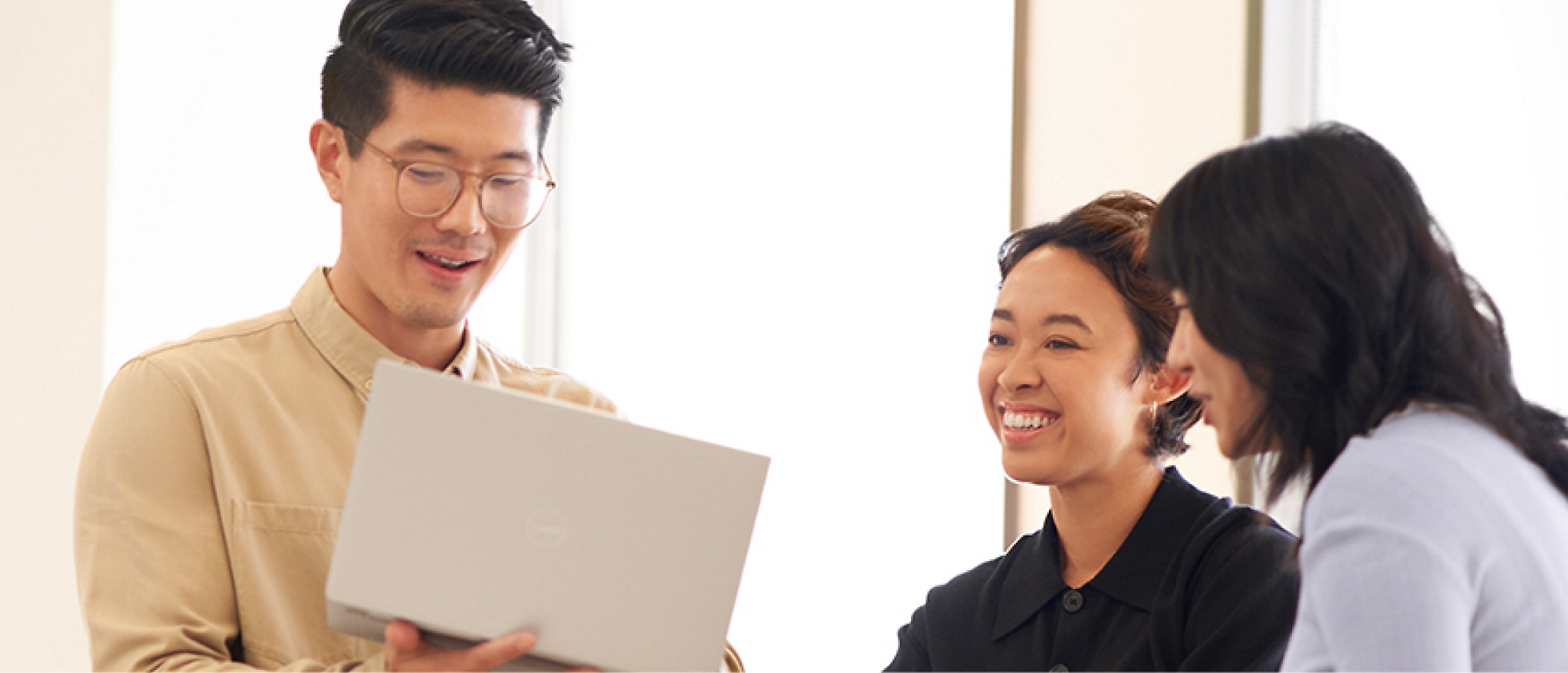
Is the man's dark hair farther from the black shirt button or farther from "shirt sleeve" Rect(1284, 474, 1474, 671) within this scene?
"shirt sleeve" Rect(1284, 474, 1474, 671)

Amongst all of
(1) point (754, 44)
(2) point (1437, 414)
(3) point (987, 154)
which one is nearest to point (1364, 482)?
(2) point (1437, 414)

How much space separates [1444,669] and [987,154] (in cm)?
200

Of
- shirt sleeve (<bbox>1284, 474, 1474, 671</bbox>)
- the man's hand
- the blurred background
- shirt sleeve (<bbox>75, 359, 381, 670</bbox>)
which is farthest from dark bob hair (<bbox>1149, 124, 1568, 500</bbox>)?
the blurred background

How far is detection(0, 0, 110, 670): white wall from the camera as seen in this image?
284cm

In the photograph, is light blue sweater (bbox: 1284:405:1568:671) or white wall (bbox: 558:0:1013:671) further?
white wall (bbox: 558:0:1013:671)

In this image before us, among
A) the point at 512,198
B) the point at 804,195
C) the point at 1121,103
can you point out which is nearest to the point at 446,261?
the point at 512,198

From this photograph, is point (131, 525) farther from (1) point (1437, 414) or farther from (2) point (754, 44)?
(2) point (754, 44)

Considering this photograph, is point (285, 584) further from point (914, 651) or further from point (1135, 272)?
point (1135, 272)

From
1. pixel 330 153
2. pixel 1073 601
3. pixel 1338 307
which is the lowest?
pixel 1073 601

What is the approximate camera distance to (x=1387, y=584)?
941mm

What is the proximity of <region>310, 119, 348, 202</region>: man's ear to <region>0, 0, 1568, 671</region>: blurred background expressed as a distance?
4.70ft

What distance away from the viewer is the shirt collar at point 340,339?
5.10 ft

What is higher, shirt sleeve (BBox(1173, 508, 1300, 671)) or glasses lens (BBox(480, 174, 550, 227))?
glasses lens (BBox(480, 174, 550, 227))

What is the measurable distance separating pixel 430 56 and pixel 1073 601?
105 cm
